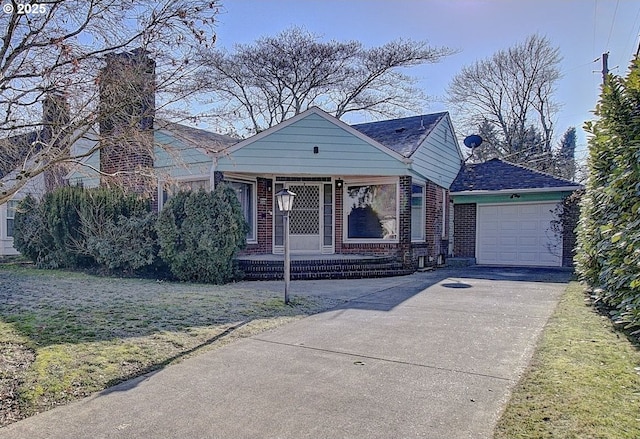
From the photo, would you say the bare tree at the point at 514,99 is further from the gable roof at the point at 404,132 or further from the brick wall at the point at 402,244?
the brick wall at the point at 402,244

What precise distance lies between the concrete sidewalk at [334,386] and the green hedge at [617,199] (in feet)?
3.53

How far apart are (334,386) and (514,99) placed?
2807cm

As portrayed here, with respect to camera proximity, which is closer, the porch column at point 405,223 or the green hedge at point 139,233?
the green hedge at point 139,233

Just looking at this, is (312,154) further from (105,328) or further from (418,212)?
(105,328)

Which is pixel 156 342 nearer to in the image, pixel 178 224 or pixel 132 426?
pixel 132 426

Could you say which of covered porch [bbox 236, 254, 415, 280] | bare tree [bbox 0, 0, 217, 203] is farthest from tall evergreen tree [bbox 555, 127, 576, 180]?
bare tree [bbox 0, 0, 217, 203]

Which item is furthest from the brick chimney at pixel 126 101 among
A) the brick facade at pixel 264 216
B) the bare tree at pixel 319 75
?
the bare tree at pixel 319 75

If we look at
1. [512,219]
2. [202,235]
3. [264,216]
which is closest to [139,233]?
[202,235]

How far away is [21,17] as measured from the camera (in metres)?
3.88

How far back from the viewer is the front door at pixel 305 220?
1251 centimetres

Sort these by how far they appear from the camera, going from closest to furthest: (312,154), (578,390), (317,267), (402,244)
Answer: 1. (578,390)
2. (317,267)
3. (312,154)
4. (402,244)

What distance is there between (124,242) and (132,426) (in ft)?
27.7

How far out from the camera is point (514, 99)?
27031 mm

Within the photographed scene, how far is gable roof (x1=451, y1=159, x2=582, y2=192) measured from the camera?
44.5 ft
